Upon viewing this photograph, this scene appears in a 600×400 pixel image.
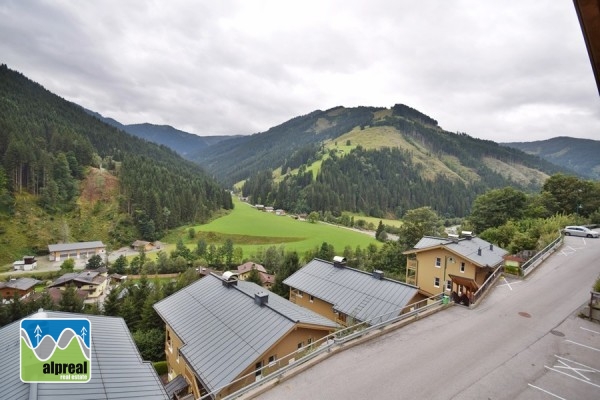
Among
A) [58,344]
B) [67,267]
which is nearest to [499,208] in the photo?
[58,344]

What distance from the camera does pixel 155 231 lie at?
95.1 meters

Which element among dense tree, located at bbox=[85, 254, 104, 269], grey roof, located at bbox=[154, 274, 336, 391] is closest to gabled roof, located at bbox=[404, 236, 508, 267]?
grey roof, located at bbox=[154, 274, 336, 391]

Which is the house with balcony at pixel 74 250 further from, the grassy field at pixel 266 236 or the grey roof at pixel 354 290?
the grey roof at pixel 354 290

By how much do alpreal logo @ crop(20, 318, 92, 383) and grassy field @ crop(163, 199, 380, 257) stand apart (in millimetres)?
72316

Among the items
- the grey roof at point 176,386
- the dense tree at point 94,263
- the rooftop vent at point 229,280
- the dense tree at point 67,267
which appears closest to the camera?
the grey roof at point 176,386

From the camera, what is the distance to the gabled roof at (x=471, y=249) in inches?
1046

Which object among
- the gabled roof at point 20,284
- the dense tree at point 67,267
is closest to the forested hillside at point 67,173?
the dense tree at point 67,267

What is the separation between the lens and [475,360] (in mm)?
11414

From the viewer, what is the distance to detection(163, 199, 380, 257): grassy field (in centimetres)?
8775

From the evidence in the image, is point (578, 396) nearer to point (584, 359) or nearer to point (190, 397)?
point (584, 359)

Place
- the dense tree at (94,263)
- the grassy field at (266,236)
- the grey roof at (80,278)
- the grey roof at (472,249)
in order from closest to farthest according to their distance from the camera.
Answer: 1. the grey roof at (472,249)
2. the grey roof at (80,278)
3. the dense tree at (94,263)
4. the grassy field at (266,236)

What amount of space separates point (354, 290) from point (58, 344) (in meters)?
20.1

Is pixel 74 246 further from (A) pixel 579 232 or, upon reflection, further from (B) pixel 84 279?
(A) pixel 579 232

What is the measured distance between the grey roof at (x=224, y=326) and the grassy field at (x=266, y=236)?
60.1 meters
